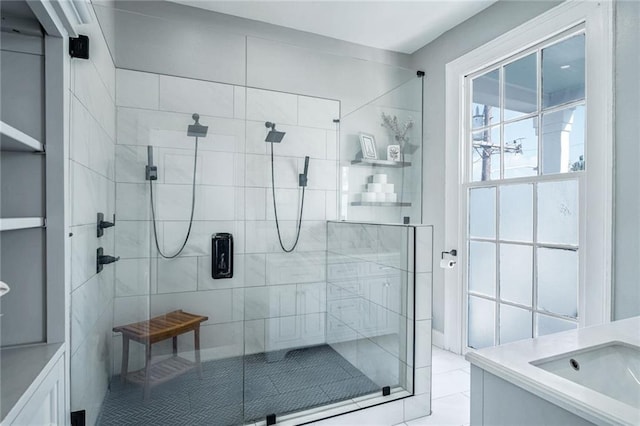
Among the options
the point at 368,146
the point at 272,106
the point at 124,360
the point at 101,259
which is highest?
the point at 272,106

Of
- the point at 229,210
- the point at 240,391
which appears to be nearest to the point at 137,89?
the point at 229,210

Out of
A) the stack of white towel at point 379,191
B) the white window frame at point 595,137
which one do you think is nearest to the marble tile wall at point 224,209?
the stack of white towel at point 379,191

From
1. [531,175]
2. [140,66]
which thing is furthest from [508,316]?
[140,66]

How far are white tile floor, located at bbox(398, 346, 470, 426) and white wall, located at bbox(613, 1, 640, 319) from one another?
38.1 inches

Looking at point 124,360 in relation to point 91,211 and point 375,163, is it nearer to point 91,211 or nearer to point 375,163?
point 91,211

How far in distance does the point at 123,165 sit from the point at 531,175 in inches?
97.9

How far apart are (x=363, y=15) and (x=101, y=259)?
2.43 meters

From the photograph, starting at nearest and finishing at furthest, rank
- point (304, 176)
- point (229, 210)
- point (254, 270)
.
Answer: point (229, 210) < point (254, 270) < point (304, 176)

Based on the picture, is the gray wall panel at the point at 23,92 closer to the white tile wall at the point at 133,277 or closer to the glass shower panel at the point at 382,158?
the white tile wall at the point at 133,277

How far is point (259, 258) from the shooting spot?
1.99m

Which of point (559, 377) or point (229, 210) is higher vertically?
point (229, 210)

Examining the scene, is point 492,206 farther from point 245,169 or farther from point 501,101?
point 245,169

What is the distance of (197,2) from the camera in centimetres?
239

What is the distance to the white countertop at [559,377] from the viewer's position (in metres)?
0.68
